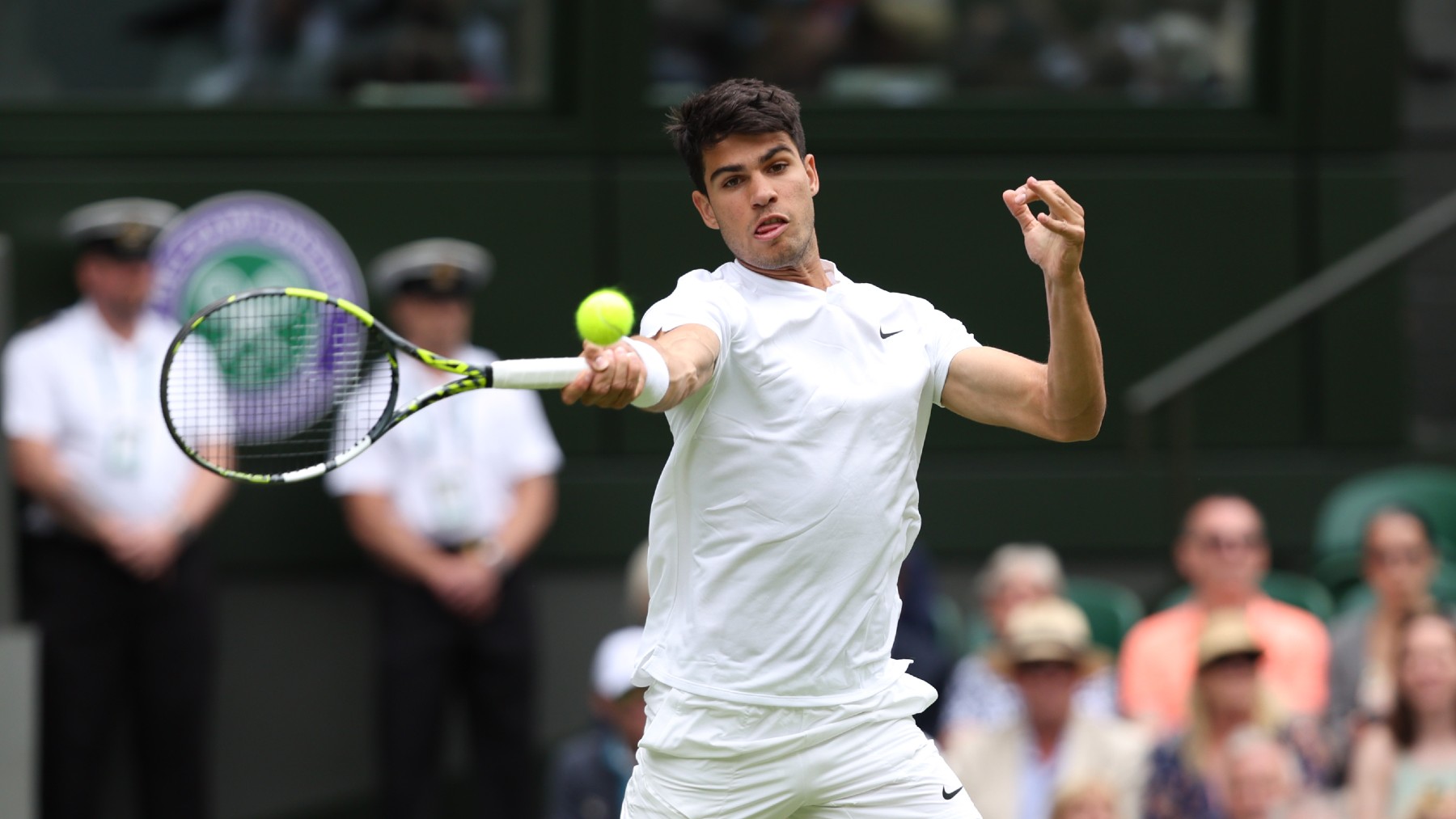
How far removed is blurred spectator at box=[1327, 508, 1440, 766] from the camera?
22.8ft

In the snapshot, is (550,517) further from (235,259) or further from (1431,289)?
(1431,289)

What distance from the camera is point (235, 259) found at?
8.34 meters

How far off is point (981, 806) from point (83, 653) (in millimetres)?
3311

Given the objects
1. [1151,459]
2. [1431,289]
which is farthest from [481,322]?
[1431,289]

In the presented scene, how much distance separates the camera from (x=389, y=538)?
7.76 m

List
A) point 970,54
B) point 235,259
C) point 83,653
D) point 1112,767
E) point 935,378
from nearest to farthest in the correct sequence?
point 935,378 < point 1112,767 < point 83,653 < point 235,259 < point 970,54

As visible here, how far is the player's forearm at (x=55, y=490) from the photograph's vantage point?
743 centimetres

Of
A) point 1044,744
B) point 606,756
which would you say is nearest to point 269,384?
point 606,756

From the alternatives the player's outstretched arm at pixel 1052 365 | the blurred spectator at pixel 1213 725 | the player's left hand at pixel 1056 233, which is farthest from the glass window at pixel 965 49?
the player's left hand at pixel 1056 233

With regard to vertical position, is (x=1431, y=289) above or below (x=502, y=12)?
below

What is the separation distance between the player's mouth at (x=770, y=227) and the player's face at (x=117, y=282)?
433 cm

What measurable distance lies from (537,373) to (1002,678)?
3875 millimetres

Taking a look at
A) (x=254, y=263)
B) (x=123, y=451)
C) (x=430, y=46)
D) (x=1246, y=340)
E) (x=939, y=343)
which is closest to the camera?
(x=939, y=343)

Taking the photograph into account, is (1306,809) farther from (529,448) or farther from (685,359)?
(685,359)
